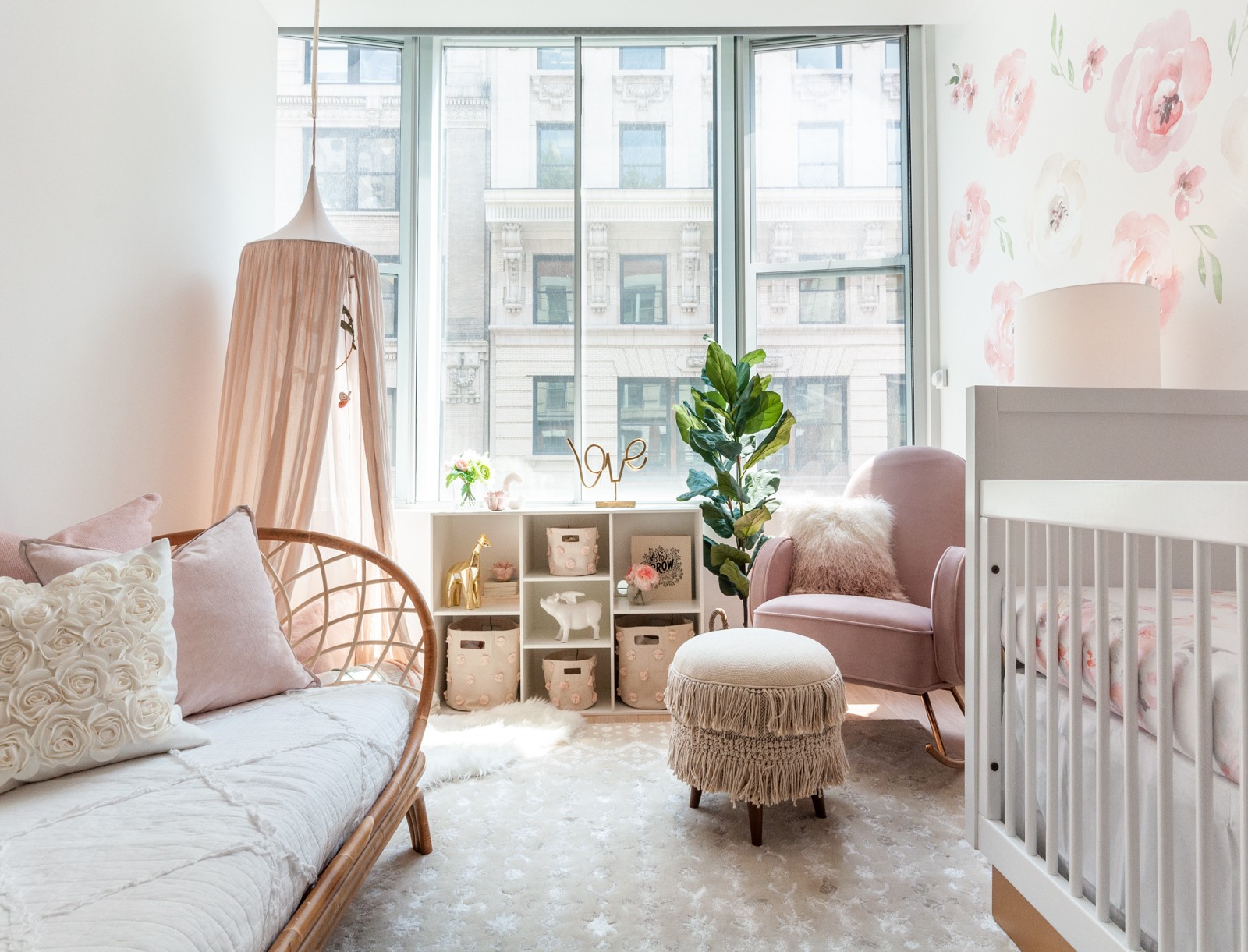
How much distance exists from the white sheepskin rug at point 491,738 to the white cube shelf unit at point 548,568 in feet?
0.58

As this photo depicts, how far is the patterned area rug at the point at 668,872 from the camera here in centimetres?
137

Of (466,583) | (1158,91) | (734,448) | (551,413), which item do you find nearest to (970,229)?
(1158,91)

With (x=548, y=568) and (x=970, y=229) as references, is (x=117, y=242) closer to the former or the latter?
(x=548, y=568)

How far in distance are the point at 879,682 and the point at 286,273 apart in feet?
7.43

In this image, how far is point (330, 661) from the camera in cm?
223

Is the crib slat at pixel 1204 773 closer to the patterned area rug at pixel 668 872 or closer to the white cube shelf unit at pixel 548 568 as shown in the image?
the patterned area rug at pixel 668 872

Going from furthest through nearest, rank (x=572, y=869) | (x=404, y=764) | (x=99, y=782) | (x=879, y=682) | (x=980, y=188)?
1. (x=980, y=188)
2. (x=879, y=682)
3. (x=572, y=869)
4. (x=404, y=764)
5. (x=99, y=782)

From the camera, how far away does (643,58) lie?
11.1 feet

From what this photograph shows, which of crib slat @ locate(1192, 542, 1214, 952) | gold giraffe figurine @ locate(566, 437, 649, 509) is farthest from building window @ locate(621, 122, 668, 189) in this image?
crib slat @ locate(1192, 542, 1214, 952)

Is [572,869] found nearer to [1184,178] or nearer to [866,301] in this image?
[1184,178]

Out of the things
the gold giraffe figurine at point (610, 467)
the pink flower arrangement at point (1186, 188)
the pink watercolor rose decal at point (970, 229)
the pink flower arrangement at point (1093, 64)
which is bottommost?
the gold giraffe figurine at point (610, 467)

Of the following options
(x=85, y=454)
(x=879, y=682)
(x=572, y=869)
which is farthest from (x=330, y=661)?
(x=879, y=682)

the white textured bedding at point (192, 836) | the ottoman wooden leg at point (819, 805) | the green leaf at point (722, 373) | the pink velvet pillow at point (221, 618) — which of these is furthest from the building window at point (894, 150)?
the white textured bedding at point (192, 836)

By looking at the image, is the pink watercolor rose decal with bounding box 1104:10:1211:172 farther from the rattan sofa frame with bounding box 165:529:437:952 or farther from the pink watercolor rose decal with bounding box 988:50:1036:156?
the rattan sofa frame with bounding box 165:529:437:952
